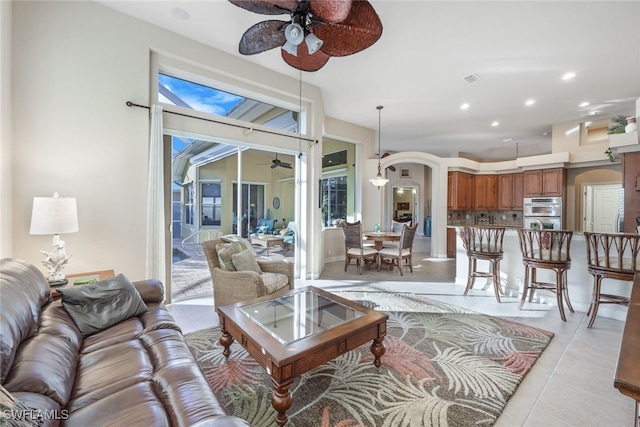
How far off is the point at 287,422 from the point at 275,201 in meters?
3.96

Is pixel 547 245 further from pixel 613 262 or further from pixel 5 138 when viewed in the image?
pixel 5 138

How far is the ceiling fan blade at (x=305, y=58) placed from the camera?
8.04 ft

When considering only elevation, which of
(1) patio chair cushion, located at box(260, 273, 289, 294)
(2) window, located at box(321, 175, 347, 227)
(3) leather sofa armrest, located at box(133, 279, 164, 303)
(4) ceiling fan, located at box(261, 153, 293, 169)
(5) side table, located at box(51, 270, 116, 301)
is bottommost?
(1) patio chair cushion, located at box(260, 273, 289, 294)

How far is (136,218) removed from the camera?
10.1 feet

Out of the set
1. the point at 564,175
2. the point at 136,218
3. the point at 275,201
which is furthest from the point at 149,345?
the point at 564,175

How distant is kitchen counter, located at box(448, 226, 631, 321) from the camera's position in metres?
3.04

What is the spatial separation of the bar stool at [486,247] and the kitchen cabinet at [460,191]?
3.69 meters

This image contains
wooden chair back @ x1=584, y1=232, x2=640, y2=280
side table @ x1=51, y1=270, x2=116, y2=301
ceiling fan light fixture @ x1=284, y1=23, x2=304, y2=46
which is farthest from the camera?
wooden chair back @ x1=584, y1=232, x2=640, y2=280

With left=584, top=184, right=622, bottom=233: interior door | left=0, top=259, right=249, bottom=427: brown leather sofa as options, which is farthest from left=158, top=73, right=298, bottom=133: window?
left=584, top=184, right=622, bottom=233: interior door

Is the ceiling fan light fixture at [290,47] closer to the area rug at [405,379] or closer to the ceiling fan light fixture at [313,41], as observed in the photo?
A: the ceiling fan light fixture at [313,41]

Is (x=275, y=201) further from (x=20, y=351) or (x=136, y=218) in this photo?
(x=20, y=351)

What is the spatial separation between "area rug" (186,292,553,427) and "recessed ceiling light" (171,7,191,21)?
3.46 meters

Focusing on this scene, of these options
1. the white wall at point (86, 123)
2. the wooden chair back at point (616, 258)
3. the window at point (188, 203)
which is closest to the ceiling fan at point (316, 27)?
the white wall at point (86, 123)

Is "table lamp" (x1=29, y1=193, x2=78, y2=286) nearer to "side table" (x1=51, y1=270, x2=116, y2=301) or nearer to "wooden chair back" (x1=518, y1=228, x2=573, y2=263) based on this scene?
"side table" (x1=51, y1=270, x2=116, y2=301)
